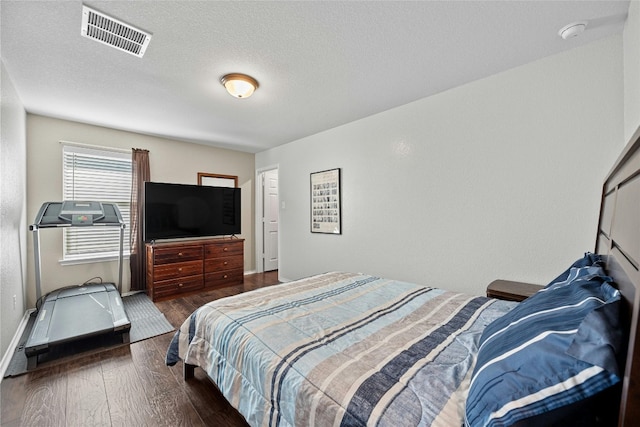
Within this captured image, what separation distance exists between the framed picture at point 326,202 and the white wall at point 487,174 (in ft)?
0.46

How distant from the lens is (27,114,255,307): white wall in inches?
134

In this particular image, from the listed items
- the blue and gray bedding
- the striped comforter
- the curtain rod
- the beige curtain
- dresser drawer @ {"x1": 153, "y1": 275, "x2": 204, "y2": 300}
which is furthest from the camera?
the beige curtain

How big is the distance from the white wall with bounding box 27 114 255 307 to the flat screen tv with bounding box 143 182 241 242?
1.47 feet

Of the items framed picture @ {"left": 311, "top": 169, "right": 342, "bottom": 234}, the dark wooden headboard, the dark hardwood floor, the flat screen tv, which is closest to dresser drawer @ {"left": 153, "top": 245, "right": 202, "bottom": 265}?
the flat screen tv

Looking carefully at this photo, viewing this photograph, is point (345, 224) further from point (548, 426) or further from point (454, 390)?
point (548, 426)

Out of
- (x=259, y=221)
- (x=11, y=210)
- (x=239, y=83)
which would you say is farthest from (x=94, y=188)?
(x=239, y=83)

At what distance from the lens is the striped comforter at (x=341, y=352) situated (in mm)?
953

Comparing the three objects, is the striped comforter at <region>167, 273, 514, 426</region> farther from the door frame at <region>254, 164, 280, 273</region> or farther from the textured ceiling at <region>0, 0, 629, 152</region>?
the door frame at <region>254, 164, 280, 273</region>

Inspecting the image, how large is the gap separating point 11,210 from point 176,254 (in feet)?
5.95

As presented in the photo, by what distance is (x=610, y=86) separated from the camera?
1.97 metres

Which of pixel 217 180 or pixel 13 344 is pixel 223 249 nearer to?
pixel 217 180

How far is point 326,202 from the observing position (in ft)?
13.5

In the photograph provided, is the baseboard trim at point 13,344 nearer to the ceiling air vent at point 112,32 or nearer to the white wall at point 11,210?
the white wall at point 11,210

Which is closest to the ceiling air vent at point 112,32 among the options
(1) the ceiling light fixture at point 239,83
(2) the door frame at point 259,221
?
(1) the ceiling light fixture at point 239,83
